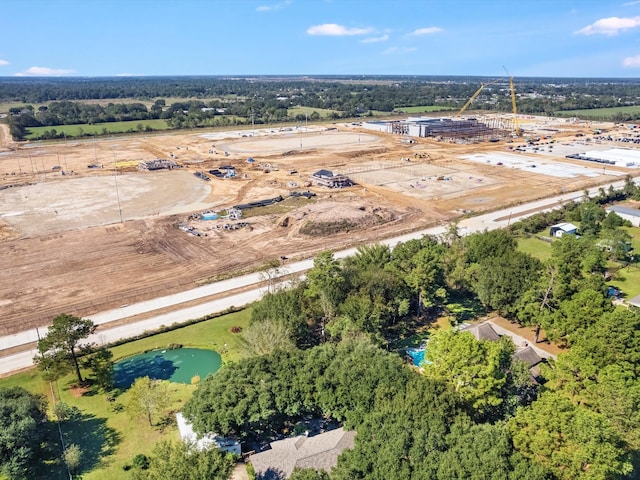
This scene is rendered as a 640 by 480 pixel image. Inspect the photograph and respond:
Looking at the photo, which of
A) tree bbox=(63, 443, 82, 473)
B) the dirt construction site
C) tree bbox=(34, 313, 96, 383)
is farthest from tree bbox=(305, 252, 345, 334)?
tree bbox=(63, 443, 82, 473)

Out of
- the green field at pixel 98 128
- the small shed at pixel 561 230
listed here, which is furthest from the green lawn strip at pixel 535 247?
the green field at pixel 98 128

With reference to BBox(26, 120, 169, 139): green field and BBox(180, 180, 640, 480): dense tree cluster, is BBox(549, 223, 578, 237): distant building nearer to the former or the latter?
BBox(180, 180, 640, 480): dense tree cluster

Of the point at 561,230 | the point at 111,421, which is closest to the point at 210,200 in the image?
the point at 111,421

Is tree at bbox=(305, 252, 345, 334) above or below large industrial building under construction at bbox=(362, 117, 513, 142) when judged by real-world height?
below

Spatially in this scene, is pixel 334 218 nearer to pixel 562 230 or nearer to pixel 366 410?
→ pixel 562 230

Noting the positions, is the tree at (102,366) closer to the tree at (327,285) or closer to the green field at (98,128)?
the tree at (327,285)

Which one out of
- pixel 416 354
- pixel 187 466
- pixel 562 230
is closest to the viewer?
pixel 187 466

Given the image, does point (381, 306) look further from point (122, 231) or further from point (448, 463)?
point (122, 231)
